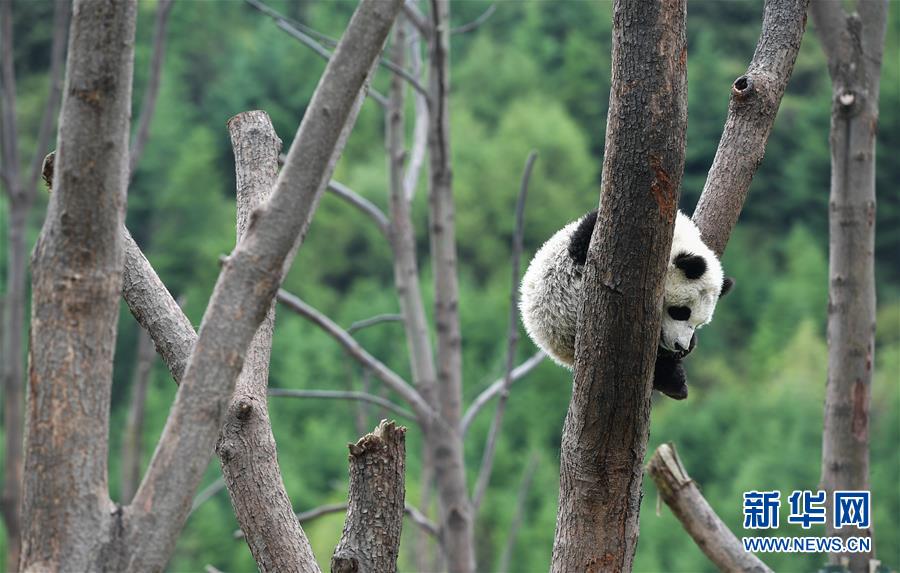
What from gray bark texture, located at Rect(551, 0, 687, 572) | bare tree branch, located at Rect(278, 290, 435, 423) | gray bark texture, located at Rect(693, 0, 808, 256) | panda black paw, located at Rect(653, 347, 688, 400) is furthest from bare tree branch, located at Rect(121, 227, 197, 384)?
bare tree branch, located at Rect(278, 290, 435, 423)

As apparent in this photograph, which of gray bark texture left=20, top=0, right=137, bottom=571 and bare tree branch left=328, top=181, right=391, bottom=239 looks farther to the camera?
bare tree branch left=328, top=181, right=391, bottom=239

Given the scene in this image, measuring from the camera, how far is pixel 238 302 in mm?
1811

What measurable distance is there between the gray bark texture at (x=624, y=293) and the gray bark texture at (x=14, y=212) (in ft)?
14.4

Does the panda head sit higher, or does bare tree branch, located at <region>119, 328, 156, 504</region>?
bare tree branch, located at <region>119, 328, 156, 504</region>

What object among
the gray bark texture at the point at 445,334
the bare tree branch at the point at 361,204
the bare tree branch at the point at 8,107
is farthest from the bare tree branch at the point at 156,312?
the bare tree branch at the point at 8,107

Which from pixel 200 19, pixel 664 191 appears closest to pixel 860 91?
pixel 664 191

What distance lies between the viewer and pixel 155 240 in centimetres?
2197

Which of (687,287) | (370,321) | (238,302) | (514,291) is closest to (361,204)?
(370,321)

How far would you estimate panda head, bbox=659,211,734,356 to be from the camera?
286 cm

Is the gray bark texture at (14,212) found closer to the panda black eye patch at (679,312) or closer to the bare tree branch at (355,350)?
the bare tree branch at (355,350)

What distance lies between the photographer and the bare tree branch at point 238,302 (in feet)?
5.83

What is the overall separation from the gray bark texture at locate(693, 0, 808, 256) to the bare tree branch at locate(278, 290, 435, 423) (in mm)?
1863

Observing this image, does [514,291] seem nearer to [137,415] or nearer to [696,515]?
[696,515]

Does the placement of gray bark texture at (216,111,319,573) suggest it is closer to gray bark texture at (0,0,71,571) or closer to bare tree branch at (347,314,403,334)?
bare tree branch at (347,314,403,334)
